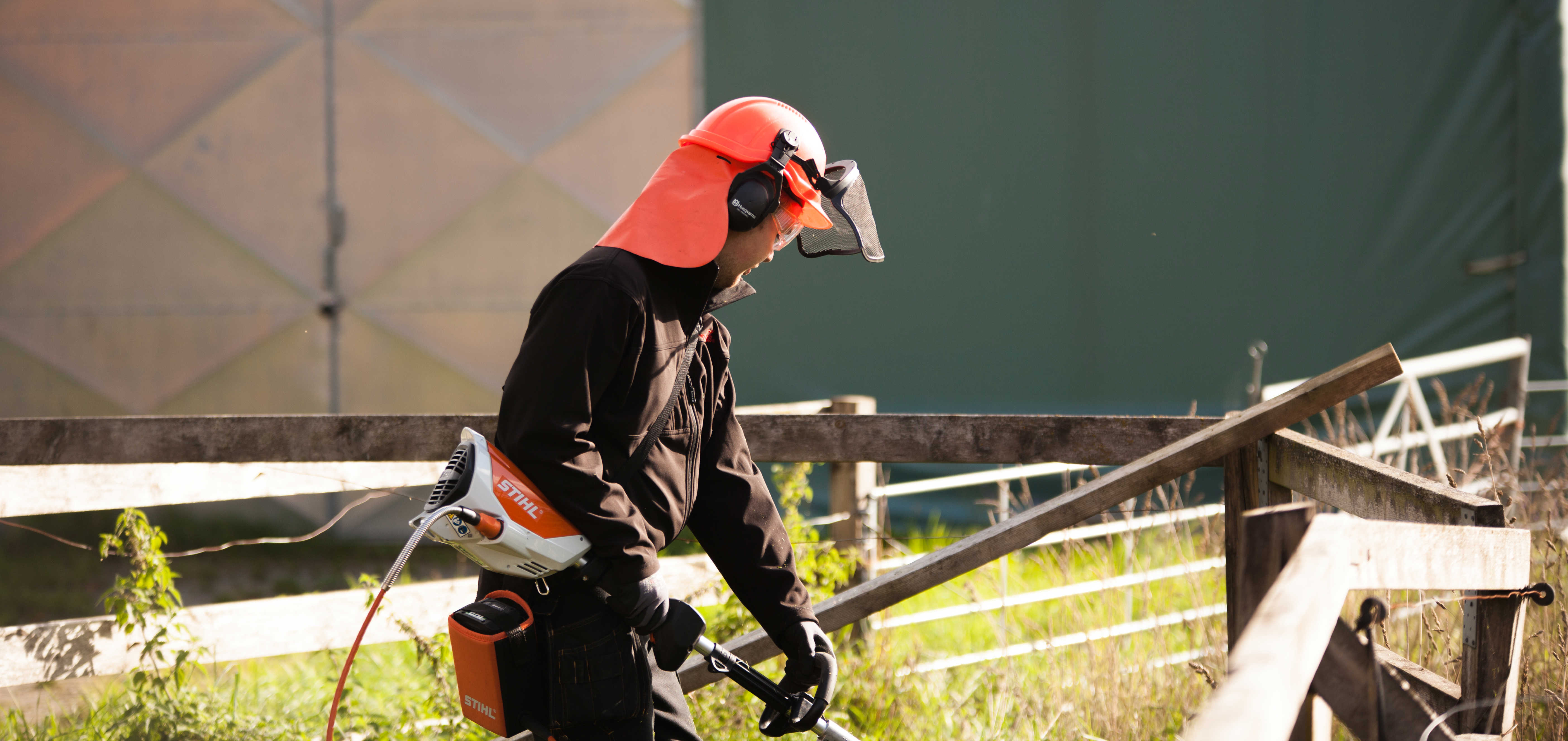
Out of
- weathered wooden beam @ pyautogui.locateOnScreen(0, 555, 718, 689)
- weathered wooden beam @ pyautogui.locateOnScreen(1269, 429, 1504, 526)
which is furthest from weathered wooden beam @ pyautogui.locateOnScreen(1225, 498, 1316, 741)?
weathered wooden beam @ pyautogui.locateOnScreen(0, 555, 718, 689)

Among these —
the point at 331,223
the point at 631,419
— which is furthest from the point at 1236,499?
the point at 331,223

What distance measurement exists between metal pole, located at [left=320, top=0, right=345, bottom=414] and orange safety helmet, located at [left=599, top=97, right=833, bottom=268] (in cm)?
406

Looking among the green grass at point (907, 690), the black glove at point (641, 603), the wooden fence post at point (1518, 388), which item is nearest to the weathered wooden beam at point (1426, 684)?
the green grass at point (907, 690)

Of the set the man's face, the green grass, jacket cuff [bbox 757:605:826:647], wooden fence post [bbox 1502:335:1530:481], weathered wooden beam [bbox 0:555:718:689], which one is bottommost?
the green grass

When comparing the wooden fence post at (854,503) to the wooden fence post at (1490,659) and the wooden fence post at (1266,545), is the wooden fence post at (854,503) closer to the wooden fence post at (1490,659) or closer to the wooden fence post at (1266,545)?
the wooden fence post at (1490,659)

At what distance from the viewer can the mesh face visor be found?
2.00m

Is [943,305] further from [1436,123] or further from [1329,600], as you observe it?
[1329,600]

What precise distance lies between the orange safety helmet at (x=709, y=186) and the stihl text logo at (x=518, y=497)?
0.42 m

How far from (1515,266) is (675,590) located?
14.4 feet

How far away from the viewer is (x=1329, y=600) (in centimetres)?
117

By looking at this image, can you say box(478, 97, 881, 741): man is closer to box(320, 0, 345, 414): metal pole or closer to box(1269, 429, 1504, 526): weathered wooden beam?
box(1269, 429, 1504, 526): weathered wooden beam

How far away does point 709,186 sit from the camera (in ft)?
6.09

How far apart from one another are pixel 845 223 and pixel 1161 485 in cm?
93

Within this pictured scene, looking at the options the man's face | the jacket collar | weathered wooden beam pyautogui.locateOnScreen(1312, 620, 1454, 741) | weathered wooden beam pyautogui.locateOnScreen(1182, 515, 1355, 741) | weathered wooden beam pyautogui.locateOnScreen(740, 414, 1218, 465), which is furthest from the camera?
weathered wooden beam pyautogui.locateOnScreen(740, 414, 1218, 465)
